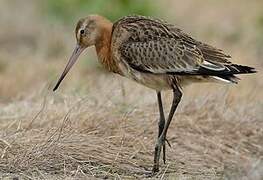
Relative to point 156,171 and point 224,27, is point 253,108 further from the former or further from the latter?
point 224,27

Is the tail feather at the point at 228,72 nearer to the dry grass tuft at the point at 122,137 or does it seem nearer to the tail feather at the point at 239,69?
the tail feather at the point at 239,69

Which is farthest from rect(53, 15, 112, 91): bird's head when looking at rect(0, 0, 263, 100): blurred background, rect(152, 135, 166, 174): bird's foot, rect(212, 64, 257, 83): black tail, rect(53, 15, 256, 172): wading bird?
rect(0, 0, 263, 100): blurred background

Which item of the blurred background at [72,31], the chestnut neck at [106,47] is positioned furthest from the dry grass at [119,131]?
the chestnut neck at [106,47]

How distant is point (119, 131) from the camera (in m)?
8.83

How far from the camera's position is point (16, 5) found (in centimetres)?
1877

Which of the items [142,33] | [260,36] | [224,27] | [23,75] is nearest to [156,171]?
[142,33]

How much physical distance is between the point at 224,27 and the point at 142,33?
362 inches

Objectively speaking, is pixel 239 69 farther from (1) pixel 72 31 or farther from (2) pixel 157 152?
(1) pixel 72 31

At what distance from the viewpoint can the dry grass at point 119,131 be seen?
7836 mm

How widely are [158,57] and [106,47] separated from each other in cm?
52

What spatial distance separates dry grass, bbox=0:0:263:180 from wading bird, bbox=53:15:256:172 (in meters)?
0.53

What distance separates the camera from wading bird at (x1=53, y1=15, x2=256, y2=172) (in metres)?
7.78

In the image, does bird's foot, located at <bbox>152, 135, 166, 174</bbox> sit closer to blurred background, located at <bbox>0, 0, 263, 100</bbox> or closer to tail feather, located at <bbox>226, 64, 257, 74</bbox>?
tail feather, located at <bbox>226, 64, 257, 74</bbox>

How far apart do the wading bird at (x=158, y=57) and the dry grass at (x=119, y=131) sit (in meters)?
0.53
